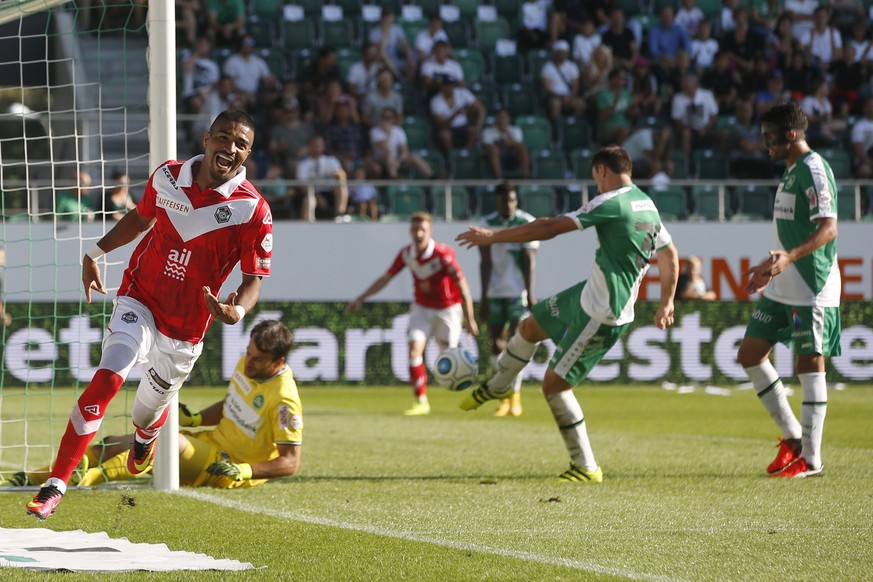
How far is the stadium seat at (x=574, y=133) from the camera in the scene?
19.5m

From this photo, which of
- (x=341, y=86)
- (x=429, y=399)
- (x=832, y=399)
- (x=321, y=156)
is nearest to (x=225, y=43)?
(x=341, y=86)

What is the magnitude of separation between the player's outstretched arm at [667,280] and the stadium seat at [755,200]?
10775 mm

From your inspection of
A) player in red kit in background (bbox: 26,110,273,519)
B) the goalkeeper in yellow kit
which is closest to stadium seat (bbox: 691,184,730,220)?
the goalkeeper in yellow kit

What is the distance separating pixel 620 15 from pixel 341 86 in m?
4.50

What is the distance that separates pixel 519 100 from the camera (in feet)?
65.5

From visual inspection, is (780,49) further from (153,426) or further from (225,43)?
(153,426)

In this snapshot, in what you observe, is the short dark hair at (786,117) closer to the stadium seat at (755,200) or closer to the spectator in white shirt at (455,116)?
the stadium seat at (755,200)

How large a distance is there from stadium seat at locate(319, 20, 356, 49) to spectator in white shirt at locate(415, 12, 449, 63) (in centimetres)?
117

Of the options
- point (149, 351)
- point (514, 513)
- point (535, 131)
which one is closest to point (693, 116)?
point (535, 131)

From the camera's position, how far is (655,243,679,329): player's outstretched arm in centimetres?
751

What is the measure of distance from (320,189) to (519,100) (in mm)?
4068

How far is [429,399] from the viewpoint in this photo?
15.6m

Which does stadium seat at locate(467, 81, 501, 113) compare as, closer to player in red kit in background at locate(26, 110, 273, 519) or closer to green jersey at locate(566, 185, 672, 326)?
green jersey at locate(566, 185, 672, 326)

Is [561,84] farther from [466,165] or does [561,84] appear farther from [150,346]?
[150,346]
